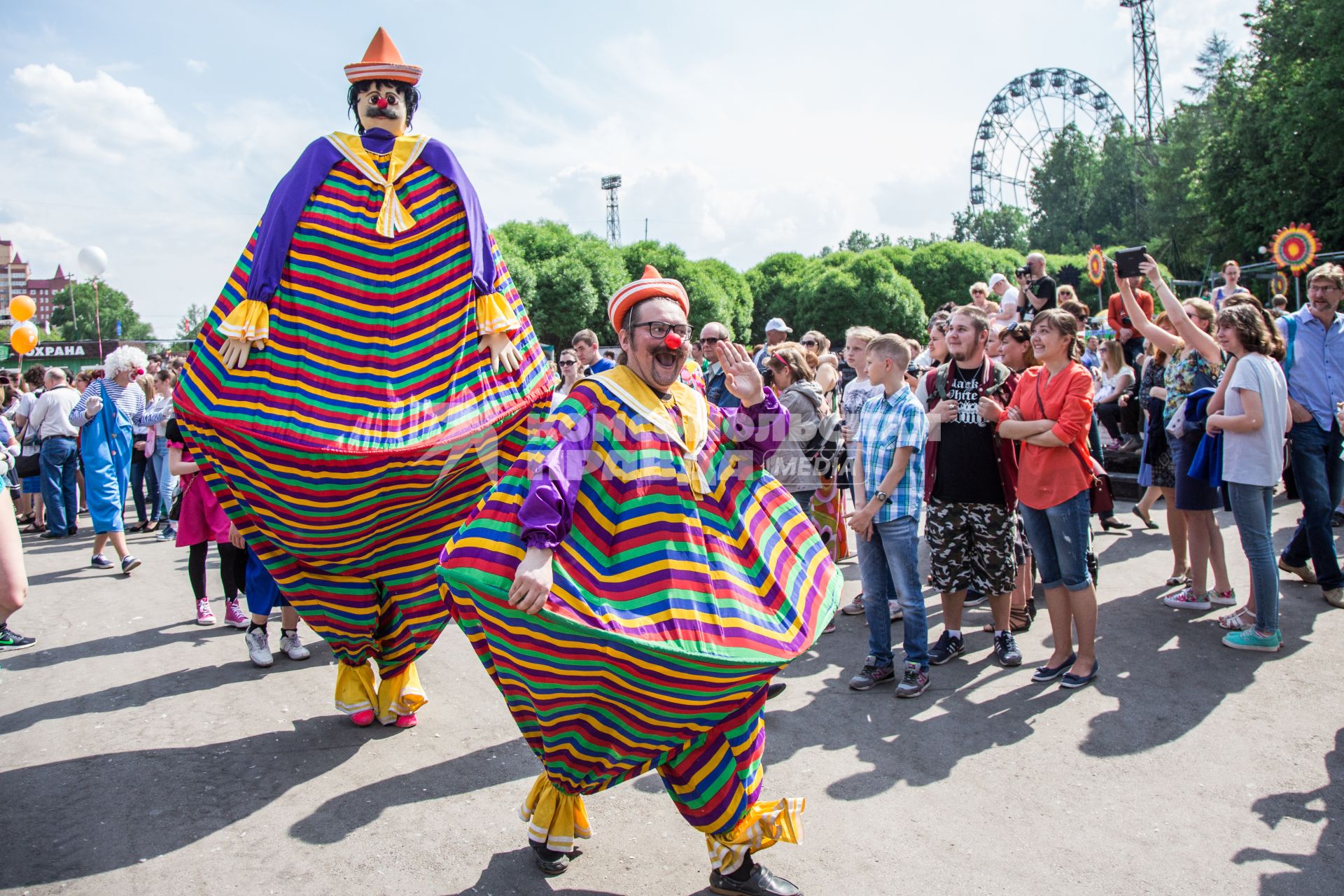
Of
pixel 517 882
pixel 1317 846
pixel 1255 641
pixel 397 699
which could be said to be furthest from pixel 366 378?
pixel 1255 641

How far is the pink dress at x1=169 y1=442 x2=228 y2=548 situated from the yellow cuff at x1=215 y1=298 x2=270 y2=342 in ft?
8.85

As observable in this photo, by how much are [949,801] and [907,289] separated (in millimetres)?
46481

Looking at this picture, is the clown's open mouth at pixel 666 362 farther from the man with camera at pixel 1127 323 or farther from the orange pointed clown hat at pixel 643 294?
the man with camera at pixel 1127 323

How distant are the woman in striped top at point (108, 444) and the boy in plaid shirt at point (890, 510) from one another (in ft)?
23.2

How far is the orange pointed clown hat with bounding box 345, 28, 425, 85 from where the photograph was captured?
4484 mm

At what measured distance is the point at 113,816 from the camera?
3.72 metres

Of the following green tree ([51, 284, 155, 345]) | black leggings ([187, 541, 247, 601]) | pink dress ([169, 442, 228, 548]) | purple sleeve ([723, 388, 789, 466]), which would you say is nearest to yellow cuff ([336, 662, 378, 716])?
black leggings ([187, 541, 247, 601])

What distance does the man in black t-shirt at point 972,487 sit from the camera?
5.34 m

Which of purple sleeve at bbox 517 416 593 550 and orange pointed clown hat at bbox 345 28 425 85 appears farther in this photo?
orange pointed clown hat at bbox 345 28 425 85

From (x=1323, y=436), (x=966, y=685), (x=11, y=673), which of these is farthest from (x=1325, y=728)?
(x=11, y=673)

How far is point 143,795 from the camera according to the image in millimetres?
3918

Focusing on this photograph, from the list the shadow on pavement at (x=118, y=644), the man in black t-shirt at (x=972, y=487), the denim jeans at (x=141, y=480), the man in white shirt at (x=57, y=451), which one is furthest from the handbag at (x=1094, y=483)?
the denim jeans at (x=141, y=480)

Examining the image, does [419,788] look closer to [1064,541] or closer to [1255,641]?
[1064,541]

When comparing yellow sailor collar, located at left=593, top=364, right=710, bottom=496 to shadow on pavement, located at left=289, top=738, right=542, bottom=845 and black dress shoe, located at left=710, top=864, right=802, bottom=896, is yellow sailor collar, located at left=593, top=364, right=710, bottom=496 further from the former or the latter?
shadow on pavement, located at left=289, top=738, right=542, bottom=845
